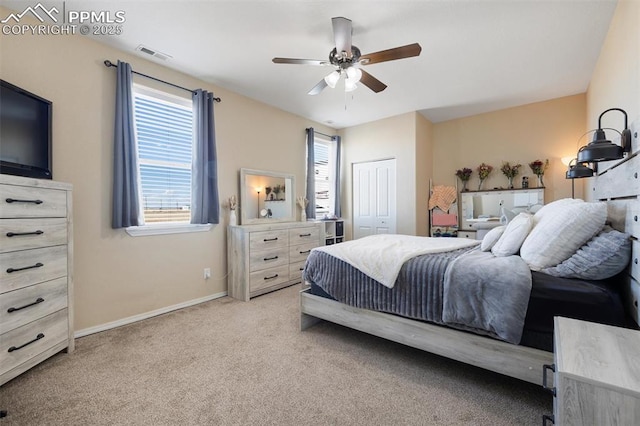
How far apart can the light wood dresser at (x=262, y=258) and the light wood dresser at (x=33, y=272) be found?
5.35 feet

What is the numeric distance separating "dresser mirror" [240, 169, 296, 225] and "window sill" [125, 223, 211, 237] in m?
0.61

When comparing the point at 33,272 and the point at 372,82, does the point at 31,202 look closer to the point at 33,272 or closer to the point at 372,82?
the point at 33,272

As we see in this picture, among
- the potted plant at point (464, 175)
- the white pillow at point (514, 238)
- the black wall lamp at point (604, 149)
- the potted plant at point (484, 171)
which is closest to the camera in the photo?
the black wall lamp at point (604, 149)

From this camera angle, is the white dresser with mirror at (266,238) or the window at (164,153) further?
the white dresser with mirror at (266,238)

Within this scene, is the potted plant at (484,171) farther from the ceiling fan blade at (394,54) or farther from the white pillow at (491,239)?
the ceiling fan blade at (394,54)

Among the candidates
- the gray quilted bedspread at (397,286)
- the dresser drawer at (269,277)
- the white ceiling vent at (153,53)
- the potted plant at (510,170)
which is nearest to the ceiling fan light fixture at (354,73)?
the gray quilted bedspread at (397,286)

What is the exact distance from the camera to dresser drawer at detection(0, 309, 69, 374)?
168 centimetres

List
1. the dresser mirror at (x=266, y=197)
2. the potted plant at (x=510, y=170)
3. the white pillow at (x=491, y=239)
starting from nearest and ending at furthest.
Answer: the white pillow at (x=491, y=239) → the dresser mirror at (x=266, y=197) → the potted plant at (x=510, y=170)

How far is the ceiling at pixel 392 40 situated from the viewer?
2.24 meters

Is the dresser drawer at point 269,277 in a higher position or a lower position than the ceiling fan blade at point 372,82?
lower

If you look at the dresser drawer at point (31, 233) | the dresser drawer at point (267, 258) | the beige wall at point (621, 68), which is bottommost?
the dresser drawer at point (267, 258)

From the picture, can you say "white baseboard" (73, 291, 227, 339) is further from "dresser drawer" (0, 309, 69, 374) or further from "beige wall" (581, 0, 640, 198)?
"beige wall" (581, 0, 640, 198)

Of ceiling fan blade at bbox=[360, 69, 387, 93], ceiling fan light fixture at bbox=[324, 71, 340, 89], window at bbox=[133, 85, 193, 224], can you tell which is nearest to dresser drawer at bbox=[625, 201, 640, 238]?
ceiling fan blade at bbox=[360, 69, 387, 93]

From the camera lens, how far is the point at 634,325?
4.57 feet
